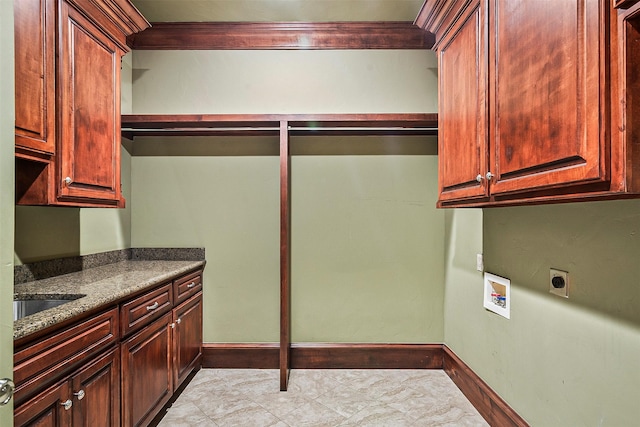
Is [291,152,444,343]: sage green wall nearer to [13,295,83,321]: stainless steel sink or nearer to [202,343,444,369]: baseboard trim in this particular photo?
[202,343,444,369]: baseboard trim

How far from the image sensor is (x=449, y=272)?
9.57ft

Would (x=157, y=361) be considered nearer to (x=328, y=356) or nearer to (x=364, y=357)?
(x=328, y=356)

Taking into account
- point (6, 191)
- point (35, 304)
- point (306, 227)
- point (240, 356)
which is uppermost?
point (6, 191)

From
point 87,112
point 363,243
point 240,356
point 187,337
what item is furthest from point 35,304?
point 363,243

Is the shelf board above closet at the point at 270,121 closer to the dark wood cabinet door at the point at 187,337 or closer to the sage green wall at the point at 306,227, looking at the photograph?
the sage green wall at the point at 306,227

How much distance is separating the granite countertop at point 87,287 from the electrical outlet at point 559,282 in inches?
82.6

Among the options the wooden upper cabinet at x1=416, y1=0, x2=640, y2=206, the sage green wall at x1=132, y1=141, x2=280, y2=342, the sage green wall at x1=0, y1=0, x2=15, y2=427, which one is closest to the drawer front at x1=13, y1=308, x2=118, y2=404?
the sage green wall at x1=0, y1=0, x2=15, y2=427

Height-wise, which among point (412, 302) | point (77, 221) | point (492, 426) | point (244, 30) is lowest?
point (492, 426)

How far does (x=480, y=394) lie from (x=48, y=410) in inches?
93.5

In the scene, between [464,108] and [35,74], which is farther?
[464,108]

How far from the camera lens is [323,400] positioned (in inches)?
97.7

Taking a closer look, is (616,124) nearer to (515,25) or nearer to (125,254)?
(515,25)

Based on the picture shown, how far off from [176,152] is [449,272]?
102 inches

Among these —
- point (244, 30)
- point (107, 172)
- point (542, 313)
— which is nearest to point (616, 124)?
point (542, 313)
